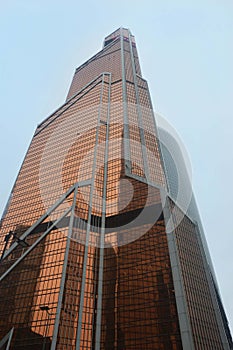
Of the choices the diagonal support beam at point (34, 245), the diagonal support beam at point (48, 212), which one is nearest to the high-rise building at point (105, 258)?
the diagonal support beam at point (34, 245)

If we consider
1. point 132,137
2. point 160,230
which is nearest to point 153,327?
point 160,230

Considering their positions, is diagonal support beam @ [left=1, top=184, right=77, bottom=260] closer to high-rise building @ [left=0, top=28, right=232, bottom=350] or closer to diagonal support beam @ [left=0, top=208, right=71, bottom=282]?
high-rise building @ [left=0, top=28, right=232, bottom=350]

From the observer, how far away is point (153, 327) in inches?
1957

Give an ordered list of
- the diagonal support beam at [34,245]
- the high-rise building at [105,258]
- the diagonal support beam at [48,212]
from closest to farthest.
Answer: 1. the high-rise building at [105,258]
2. the diagonal support beam at [34,245]
3. the diagonal support beam at [48,212]

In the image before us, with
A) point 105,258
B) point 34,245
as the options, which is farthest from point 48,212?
point 105,258

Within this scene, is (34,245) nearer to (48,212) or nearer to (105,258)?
(48,212)

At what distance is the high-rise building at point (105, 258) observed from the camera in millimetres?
51188

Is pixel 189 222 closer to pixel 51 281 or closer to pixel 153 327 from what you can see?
pixel 153 327

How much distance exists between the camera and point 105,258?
63344 millimetres

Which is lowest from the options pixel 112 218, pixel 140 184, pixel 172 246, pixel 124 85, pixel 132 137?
pixel 172 246

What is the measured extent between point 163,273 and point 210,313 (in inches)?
527

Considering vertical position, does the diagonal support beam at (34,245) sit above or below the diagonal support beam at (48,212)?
below

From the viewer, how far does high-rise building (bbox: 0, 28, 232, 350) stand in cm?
5119

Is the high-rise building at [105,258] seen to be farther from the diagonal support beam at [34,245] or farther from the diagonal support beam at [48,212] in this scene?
the diagonal support beam at [48,212]
